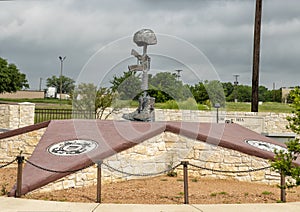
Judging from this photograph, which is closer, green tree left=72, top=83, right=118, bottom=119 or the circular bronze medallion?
the circular bronze medallion

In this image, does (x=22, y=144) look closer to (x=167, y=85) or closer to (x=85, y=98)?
(x=167, y=85)

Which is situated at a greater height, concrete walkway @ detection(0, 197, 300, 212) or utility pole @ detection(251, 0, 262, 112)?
utility pole @ detection(251, 0, 262, 112)

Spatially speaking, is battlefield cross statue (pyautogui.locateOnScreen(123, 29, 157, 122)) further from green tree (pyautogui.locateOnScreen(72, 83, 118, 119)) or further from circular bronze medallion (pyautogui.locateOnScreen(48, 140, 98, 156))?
green tree (pyautogui.locateOnScreen(72, 83, 118, 119))

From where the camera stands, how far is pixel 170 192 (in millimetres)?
8312

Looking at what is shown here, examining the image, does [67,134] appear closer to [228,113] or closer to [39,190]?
[39,190]

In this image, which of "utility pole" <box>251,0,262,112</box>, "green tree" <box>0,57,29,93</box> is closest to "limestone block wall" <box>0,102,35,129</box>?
"utility pole" <box>251,0,262,112</box>

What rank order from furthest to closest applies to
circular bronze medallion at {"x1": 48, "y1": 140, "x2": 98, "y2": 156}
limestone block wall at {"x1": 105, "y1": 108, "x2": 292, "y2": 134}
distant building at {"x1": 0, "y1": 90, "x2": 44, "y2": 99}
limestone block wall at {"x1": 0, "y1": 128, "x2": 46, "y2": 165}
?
distant building at {"x1": 0, "y1": 90, "x2": 44, "y2": 99} → limestone block wall at {"x1": 105, "y1": 108, "x2": 292, "y2": 134} → limestone block wall at {"x1": 0, "y1": 128, "x2": 46, "y2": 165} → circular bronze medallion at {"x1": 48, "y1": 140, "x2": 98, "y2": 156}

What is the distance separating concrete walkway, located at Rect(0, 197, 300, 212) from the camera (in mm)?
6582

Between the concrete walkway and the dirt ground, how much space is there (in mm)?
522

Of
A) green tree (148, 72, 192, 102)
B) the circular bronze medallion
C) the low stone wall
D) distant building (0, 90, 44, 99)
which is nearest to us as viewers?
the low stone wall

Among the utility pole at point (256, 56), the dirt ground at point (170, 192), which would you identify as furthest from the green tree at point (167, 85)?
the utility pole at point (256, 56)

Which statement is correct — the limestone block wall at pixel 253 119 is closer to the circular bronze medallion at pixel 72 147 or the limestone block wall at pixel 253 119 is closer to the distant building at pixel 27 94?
the circular bronze medallion at pixel 72 147

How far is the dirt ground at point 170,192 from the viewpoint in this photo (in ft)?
25.1

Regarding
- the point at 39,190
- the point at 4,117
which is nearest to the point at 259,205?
the point at 39,190
